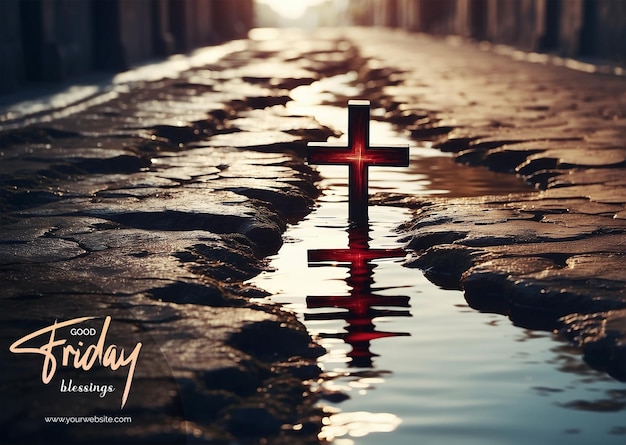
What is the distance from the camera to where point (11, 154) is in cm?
582

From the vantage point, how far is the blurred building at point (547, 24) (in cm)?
1550

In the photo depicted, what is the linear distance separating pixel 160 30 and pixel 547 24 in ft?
21.3

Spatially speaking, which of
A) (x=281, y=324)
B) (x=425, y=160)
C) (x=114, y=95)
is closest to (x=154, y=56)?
(x=114, y=95)

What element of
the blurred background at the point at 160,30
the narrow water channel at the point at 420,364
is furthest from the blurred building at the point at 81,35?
the narrow water channel at the point at 420,364

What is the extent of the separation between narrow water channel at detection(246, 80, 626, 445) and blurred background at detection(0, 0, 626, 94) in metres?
6.85

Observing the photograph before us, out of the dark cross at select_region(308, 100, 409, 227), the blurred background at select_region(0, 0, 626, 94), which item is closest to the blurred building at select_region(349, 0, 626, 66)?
the blurred background at select_region(0, 0, 626, 94)

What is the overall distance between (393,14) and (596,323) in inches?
2017

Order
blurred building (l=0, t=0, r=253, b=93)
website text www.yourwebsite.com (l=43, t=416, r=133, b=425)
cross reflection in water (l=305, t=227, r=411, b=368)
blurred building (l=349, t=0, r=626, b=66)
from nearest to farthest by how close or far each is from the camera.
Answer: website text www.yourwebsite.com (l=43, t=416, r=133, b=425) < cross reflection in water (l=305, t=227, r=411, b=368) < blurred building (l=0, t=0, r=253, b=93) < blurred building (l=349, t=0, r=626, b=66)

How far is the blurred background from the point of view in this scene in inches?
428

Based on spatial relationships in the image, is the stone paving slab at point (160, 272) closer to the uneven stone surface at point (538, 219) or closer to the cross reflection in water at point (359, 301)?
the cross reflection in water at point (359, 301)

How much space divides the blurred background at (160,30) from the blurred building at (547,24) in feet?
0.05

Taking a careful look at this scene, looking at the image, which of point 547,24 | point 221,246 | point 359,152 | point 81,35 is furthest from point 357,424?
point 547,24

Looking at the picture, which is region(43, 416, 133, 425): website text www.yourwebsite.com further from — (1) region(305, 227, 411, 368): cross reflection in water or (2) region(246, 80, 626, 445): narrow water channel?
(1) region(305, 227, 411, 368): cross reflection in water

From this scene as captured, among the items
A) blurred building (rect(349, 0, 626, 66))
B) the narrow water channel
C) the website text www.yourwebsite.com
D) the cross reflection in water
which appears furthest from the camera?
blurred building (rect(349, 0, 626, 66))
